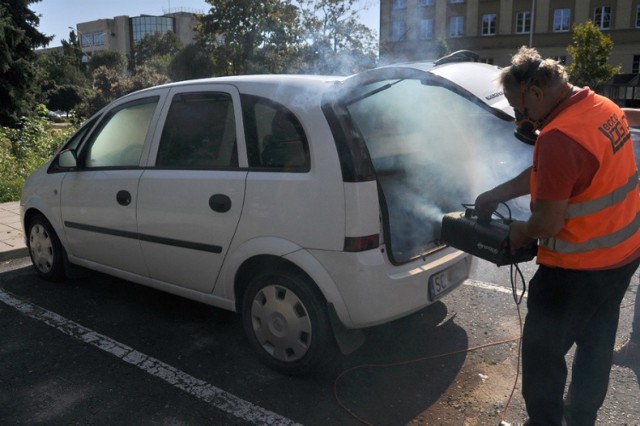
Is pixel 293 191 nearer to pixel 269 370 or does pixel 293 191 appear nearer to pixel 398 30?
pixel 269 370

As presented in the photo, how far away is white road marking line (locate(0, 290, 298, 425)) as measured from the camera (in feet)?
9.50

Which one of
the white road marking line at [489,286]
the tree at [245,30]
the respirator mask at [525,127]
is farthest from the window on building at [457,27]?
the respirator mask at [525,127]

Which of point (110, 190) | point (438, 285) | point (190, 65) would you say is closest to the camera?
point (438, 285)

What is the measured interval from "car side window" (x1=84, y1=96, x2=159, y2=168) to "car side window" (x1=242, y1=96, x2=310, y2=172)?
3.35 feet

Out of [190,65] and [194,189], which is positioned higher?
[190,65]

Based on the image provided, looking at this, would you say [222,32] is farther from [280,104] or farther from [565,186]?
[565,186]

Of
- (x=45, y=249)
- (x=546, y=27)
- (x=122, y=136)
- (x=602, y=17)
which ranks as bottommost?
(x=45, y=249)

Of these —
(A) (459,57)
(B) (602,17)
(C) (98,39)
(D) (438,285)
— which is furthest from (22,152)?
(C) (98,39)

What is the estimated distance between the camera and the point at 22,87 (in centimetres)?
1808

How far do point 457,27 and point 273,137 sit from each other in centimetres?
4163

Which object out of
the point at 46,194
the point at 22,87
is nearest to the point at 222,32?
the point at 22,87

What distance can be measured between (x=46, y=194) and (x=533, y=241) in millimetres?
4015

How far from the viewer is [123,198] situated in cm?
389

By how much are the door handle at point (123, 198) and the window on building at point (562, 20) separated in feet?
141
